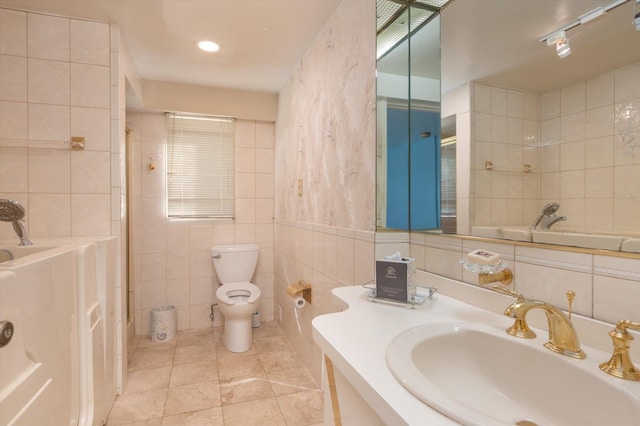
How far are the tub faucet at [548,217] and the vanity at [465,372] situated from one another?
237 mm

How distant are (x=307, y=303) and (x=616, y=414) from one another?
1.77 m

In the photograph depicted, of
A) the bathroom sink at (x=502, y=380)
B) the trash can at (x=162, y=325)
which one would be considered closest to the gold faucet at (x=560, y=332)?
the bathroom sink at (x=502, y=380)

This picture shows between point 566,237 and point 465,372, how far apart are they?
17.5 inches

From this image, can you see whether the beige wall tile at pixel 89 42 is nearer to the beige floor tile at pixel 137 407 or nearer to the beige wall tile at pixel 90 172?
the beige wall tile at pixel 90 172

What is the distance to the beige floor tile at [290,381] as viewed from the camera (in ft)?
6.72

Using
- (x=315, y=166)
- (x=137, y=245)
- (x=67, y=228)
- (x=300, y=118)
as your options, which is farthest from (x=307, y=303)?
(x=137, y=245)

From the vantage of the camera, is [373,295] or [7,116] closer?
[373,295]

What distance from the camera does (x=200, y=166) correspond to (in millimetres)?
3084

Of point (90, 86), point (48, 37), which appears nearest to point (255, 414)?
point (90, 86)

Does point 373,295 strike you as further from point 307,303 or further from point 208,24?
point 208,24

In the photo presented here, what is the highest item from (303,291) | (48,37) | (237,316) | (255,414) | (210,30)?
(210,30)

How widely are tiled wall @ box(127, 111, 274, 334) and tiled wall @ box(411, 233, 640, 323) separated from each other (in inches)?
94.0

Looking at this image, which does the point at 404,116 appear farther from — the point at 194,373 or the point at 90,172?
the point at 194,373

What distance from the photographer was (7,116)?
5.86 ft
